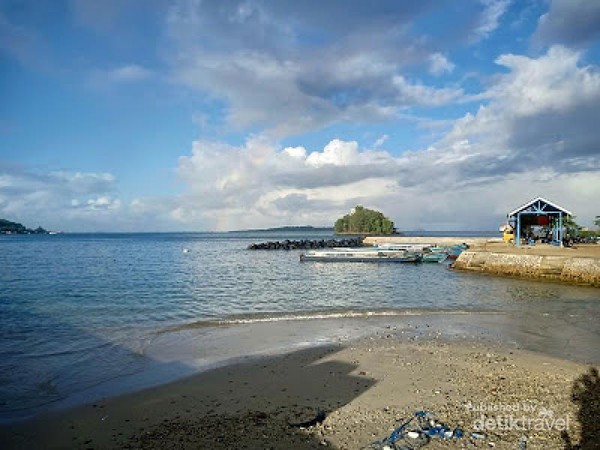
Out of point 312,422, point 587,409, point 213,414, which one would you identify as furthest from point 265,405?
point 587,409

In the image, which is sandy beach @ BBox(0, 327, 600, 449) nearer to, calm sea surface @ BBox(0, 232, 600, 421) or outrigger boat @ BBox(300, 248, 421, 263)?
calm sea surface @ BBox(0, 232, 600, 421)

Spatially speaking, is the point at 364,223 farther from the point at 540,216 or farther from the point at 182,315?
the point at 182,315

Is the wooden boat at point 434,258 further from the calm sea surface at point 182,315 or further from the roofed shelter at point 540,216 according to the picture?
the calm sea surface at point 182,315

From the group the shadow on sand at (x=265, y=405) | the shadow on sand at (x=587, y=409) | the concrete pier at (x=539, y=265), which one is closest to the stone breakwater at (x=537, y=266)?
the concrete pier at (x=539, y=265)

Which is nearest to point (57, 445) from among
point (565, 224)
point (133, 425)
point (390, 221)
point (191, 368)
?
point (133, 425)

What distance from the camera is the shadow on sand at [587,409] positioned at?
18.2 ft

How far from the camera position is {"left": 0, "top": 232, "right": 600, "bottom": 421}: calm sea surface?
9.98m

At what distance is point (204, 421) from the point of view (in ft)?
22.4

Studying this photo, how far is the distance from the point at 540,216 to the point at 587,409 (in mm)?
40920

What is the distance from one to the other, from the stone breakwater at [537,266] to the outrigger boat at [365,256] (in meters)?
9.70

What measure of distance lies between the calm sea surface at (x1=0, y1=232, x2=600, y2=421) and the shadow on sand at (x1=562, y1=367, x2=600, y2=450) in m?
4.20

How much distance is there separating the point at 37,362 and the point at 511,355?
42.9ft

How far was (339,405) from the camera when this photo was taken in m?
7.30

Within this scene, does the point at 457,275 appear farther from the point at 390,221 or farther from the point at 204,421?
the point at 390,221
